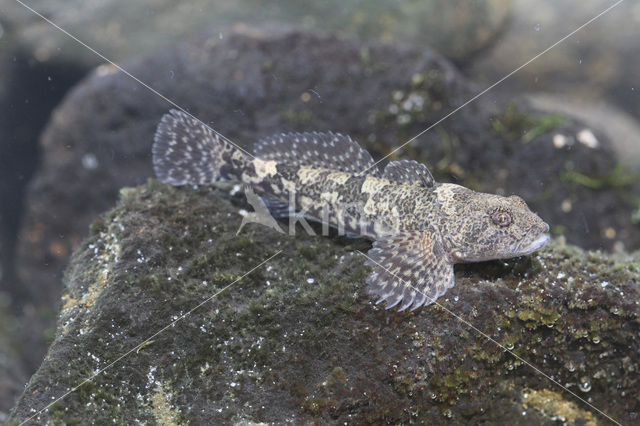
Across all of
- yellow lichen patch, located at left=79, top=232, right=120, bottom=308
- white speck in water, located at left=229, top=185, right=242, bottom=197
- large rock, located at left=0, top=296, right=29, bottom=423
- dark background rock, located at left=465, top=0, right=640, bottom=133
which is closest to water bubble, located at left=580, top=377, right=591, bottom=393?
white speck in water, located at left=229, top=185, right=242, bottom=197

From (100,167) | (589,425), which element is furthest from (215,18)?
(589,425)

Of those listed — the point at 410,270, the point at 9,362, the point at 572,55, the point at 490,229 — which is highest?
the point at 490,229

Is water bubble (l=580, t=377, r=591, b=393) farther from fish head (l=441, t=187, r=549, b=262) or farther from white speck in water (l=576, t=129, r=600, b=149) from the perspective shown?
white speck in water (l=576, t=129, r=600, b=149)

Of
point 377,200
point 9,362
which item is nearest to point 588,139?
point 377,200

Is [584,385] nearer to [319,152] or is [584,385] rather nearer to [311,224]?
[311,224]

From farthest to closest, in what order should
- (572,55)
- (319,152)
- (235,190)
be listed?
(572,55) < (235,190) < (319,152)

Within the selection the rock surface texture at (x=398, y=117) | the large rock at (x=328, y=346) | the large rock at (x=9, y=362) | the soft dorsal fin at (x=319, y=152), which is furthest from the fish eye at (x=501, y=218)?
the large rock at (x=9, y=362)
